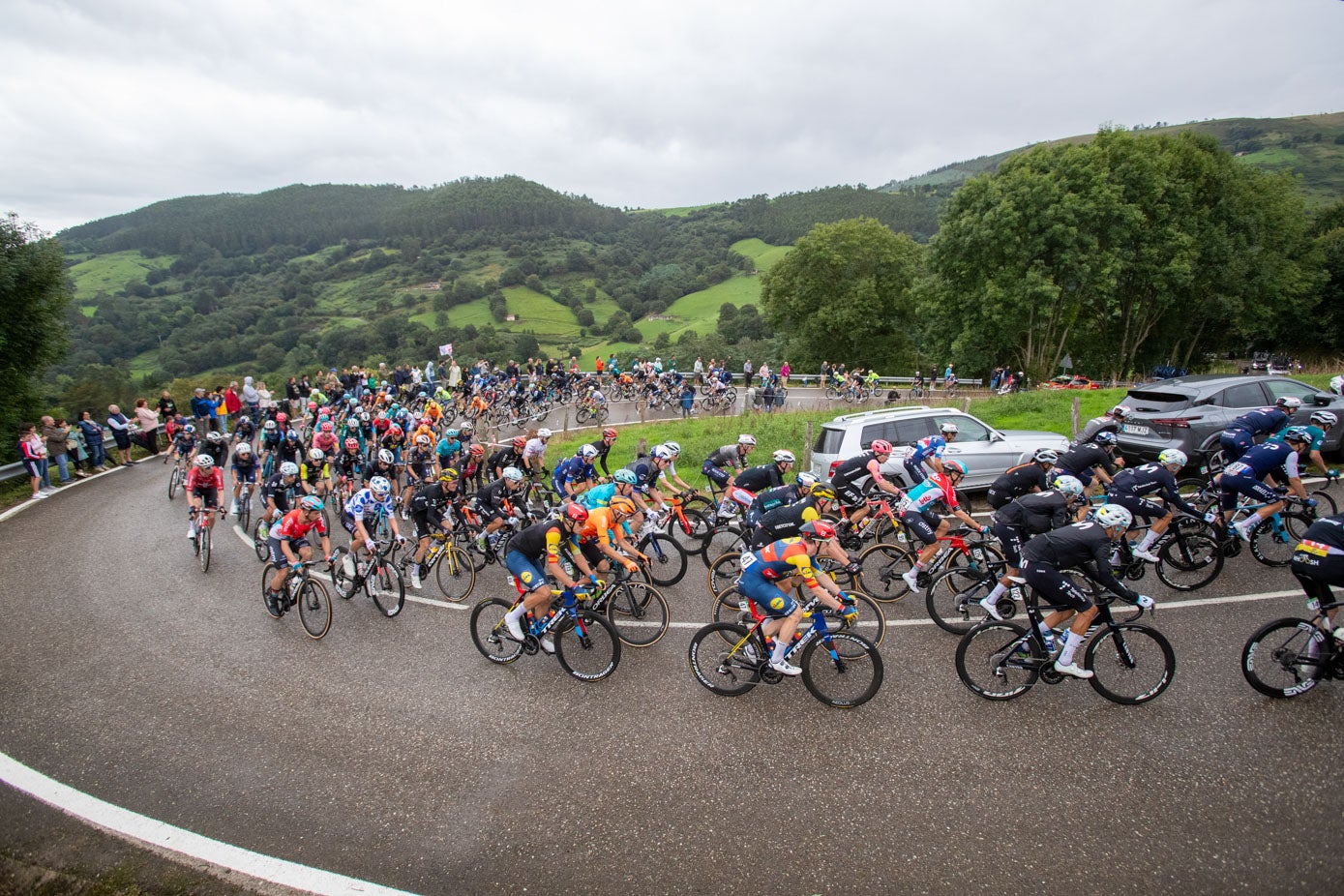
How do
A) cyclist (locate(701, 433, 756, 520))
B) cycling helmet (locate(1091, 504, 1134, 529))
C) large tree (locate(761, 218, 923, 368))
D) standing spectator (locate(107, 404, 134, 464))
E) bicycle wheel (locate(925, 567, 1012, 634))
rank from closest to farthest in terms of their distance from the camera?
cycling helmet (locate(1091, 504, 1134, 529)) → bicycle wheel (locate(925, 567, 1012, 634)) → cyclist (locate(701, 433, 756, 520)) → standing spectator (locate(107, 404, 134, 464)) → large tree (locate(761, 218, 923, 368))

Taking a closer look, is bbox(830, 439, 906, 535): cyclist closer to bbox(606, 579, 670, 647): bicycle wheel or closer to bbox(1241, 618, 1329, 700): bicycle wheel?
bbox(606, 579, 670, 647): bicycle wheel

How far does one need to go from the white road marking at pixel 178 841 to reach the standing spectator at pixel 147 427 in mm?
17215

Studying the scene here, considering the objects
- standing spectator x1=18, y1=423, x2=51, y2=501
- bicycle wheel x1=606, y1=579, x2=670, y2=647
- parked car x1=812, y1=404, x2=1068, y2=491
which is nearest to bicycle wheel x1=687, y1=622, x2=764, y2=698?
bicycle wheel x1=606, y1=579, x2=670, y2=647

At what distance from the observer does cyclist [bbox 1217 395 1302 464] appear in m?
8.62

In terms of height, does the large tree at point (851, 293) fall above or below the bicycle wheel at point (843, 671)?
above

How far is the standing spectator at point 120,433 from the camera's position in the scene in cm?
1766

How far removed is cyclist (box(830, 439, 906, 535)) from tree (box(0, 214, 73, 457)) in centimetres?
2089

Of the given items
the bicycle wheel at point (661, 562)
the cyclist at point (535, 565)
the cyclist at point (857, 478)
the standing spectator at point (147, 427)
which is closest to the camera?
the cyclist at point (535, 565)

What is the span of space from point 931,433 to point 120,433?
21307 millimetres

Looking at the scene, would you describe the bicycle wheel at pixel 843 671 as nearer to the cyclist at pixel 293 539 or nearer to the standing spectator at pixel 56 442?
the cyclist at pixel 293 539

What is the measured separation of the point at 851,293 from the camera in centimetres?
4250

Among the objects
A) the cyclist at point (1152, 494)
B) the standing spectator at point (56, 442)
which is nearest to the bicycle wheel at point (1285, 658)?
the cyclist at point (1152, 494)

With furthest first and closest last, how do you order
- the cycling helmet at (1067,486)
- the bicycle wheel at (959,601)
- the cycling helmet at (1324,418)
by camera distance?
the cycling helmet at (1324,418)
the bicycle wheel at (959,601)
the cycling helmet at (1067,486)

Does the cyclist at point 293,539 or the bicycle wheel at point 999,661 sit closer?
the bicycle wheel at point 999,661
